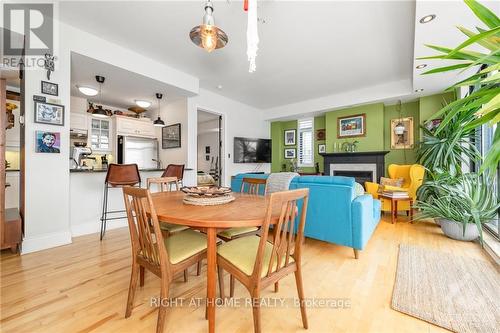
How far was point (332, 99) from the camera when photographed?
5.38 meters

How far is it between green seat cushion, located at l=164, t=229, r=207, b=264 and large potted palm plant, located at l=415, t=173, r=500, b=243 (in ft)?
10.1

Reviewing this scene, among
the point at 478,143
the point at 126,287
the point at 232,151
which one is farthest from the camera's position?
the point at 232,151

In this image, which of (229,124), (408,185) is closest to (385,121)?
(408,185)

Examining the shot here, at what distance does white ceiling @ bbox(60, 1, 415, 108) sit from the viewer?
2.38 meters

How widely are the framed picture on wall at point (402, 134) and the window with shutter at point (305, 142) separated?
2094 mm

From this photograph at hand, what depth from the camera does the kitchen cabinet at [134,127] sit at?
5.11m

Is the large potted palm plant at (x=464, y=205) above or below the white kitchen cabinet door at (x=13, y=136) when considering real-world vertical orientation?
below

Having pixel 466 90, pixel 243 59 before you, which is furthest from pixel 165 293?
pixel 466 90

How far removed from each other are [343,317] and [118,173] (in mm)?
2923

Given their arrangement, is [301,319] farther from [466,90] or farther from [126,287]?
[466,90]

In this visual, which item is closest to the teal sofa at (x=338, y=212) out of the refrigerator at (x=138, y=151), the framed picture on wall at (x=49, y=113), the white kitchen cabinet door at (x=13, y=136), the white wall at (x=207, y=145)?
the framed picture on wall at (x=49, y=113)

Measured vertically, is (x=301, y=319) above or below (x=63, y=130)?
below

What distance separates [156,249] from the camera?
1.26 metres

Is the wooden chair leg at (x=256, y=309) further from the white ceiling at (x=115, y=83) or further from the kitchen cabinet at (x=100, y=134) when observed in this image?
the kitchen cabinet at (x=100, y=134)
